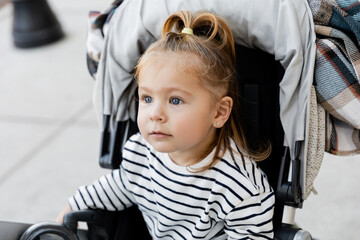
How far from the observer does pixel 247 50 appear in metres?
1.86

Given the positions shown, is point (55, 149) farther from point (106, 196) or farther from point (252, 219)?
point (252, 219)

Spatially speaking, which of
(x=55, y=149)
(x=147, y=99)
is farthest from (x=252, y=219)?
(x=55, y=149)

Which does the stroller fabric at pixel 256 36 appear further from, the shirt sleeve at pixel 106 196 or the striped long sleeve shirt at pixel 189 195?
the shirt sleeve at pixel 106 196

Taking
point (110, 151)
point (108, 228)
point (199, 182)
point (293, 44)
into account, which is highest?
point (293, 44)

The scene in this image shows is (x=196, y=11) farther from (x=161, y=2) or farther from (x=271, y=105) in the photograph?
(x=271, y=105)

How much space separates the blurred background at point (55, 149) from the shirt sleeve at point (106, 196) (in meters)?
1.24

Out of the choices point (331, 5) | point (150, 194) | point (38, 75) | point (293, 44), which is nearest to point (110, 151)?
point (150, 194)

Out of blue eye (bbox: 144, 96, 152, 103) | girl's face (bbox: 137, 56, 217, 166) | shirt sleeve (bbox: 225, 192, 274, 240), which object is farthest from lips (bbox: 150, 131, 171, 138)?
shirt sleeve (bbox: 225, 192, 274, 240)

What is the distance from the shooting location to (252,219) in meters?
1.68

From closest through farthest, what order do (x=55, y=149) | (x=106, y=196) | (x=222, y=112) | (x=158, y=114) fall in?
(x=158, y=114) → (x=222, y=112) → (x=106, y=196) → (x=55, y=149)

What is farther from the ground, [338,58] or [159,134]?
[338,58]

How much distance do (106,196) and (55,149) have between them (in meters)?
1.85

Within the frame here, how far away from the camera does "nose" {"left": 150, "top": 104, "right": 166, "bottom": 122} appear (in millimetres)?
1595

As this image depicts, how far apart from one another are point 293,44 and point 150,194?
67cm
